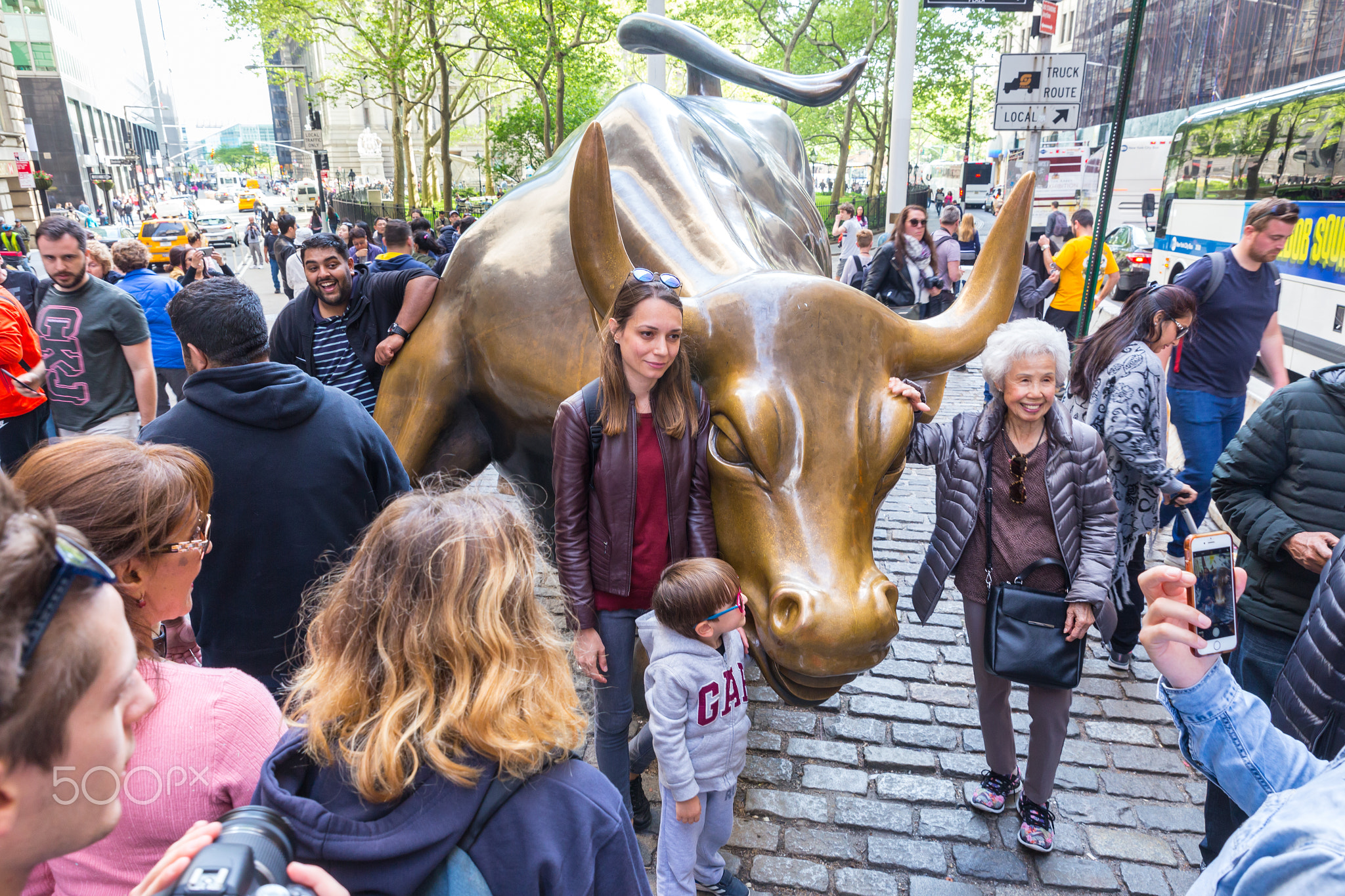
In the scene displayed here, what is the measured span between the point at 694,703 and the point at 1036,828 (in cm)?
163

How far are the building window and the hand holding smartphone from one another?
71822 mm

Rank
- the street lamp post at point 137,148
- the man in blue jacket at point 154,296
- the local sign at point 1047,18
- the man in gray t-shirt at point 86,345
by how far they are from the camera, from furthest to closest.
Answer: the street lamp post at point 137,148, the local sign at point 1047,18, the man in blue jacket at point 154,296, the man in gray t-shirt at point 86,345

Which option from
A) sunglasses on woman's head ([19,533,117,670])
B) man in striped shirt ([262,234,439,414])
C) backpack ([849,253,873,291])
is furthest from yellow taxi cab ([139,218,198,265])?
→ sunglasses on woman's head ([19,533,117,670])

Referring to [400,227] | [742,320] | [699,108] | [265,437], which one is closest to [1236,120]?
[699,108]

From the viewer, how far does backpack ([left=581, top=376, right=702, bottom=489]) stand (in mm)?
2859

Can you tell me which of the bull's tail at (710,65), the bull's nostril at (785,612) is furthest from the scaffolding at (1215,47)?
the bull's nostril at (785,612)

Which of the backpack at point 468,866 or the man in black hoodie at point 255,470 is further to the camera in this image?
the man in black hoodie at point 255,470

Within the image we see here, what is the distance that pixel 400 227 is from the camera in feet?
20.0

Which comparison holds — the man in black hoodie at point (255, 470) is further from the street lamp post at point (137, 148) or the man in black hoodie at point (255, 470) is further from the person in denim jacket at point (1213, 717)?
the street lamp post at point (137, 148)

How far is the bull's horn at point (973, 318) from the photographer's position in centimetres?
313

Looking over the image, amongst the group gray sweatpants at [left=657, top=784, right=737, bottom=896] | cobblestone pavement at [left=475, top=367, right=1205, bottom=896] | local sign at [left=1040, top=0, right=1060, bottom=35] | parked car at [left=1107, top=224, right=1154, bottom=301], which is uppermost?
local sign at [left=1040, top=0, right=1060, bottom=35]

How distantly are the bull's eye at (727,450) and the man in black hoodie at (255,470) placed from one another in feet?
3.82

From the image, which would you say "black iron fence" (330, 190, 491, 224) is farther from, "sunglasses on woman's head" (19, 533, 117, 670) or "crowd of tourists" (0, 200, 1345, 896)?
"sunglasses on woman's head" (19, 533, 117, 670)

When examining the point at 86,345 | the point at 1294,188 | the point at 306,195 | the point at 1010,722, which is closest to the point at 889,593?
the point at 1010,722
